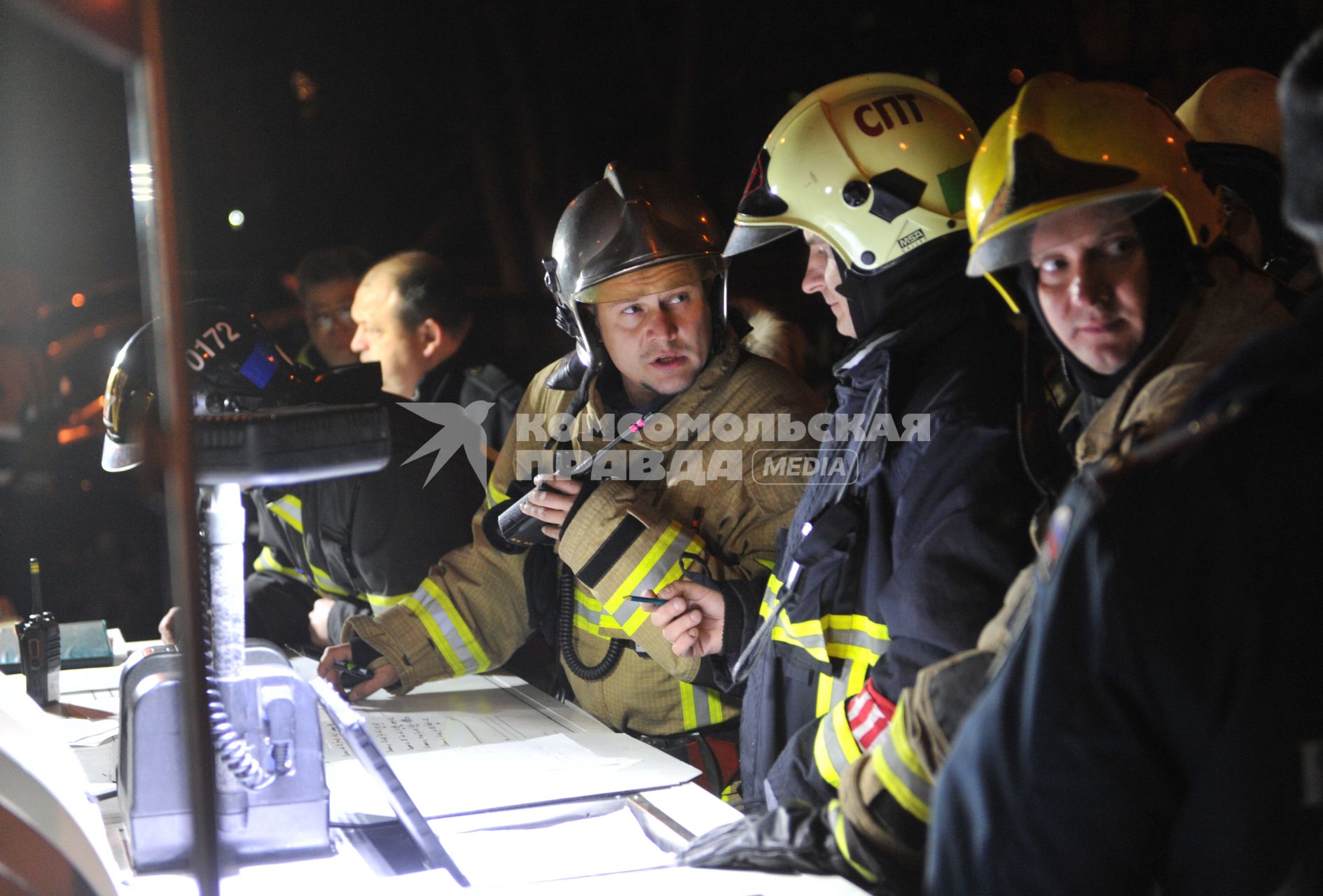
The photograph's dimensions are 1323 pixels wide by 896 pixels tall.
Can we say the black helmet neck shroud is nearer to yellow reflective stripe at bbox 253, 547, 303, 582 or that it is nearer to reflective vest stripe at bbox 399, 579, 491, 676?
reflective vest stripe at bbox 399, 579, 491, 676

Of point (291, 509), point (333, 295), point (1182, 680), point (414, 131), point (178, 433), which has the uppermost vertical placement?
point (414, 131)

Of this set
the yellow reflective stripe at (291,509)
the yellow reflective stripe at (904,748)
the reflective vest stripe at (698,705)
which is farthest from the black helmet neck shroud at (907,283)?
the yellow reflective stripe at (291,509)

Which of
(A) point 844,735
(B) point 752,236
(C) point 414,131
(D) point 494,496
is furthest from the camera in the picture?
(C) point 414,131

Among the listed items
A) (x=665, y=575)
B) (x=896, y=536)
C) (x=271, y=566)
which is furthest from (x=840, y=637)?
(x=271, y=566)

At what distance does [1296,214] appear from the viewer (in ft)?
2.88

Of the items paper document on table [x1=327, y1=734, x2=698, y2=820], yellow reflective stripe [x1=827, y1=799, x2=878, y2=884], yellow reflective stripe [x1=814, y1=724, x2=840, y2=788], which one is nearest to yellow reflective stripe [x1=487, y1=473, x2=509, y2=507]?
paper document on table [x1=327, y1=734, x2=698, y2=820]

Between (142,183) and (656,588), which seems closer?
(142,183)

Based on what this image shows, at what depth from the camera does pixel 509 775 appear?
6.80 ft

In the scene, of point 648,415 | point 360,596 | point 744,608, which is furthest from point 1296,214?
point 360,596

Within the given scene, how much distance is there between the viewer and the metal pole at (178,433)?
926 millimetres

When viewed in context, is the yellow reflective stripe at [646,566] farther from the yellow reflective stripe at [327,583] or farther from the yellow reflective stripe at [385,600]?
the yellow reflective stripe at [327,583]

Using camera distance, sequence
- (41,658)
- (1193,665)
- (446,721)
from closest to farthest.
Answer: (1193,665)
(446,721)
(41,658)

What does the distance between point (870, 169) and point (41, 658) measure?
6.63ft

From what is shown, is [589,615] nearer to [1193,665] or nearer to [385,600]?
[385,600]
